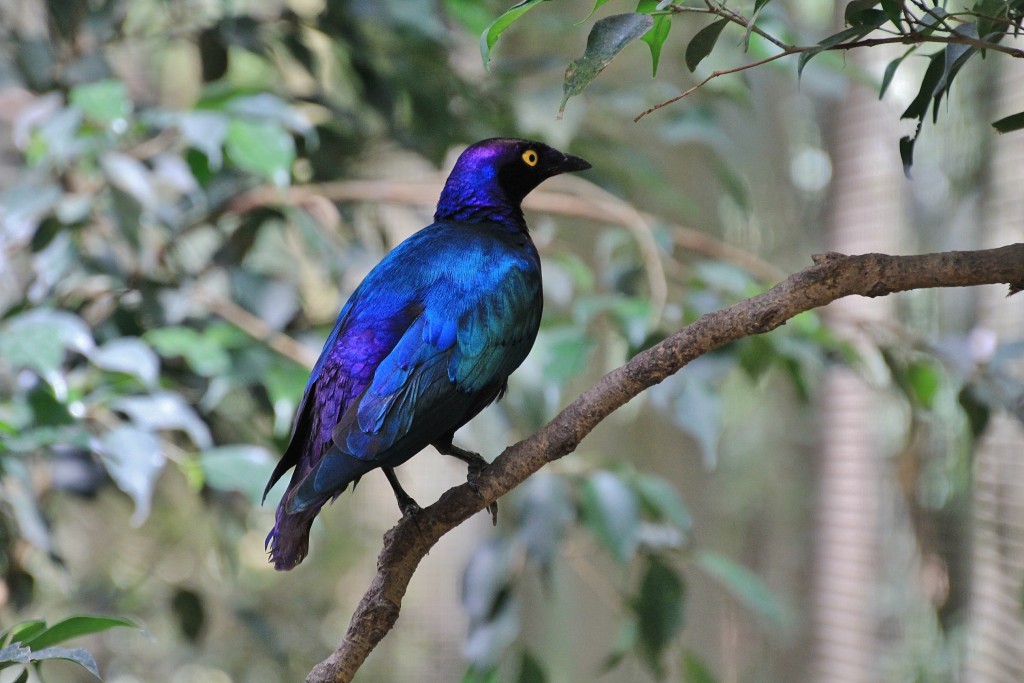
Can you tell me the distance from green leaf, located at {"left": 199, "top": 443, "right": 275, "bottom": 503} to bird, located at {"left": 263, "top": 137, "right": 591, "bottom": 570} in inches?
10.0

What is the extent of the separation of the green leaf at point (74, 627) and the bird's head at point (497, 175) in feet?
2.75

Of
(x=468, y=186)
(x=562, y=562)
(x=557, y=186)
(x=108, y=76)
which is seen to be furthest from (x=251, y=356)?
(x=562, y=562)

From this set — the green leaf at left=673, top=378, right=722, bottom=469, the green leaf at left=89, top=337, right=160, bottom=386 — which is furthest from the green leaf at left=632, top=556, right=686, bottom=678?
the green leaf at left=89, top=337, right=160, bottom=386

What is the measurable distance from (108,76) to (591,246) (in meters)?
1.41

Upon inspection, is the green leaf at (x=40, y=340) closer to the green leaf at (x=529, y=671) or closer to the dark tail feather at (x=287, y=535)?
the dark tail feather at (x=287, y=535)

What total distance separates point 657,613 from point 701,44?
3.70 feet

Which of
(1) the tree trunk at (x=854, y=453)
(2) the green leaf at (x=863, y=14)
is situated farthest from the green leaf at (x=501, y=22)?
(1) the tree trunk at (x=854, y=453)

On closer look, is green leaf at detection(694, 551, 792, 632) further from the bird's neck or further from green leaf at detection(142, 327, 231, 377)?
green leaf at detection(142, 327, 231, 377)

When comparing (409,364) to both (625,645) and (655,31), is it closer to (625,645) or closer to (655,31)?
(655,31)

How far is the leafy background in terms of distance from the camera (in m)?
1.57

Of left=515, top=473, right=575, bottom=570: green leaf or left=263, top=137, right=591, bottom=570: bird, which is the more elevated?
left=263, top=137, right=591, bottom=570: bird

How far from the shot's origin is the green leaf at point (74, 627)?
35.7 inches

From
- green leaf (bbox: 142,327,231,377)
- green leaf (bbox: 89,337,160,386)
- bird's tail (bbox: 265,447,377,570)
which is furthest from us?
green leaf (bbox: 142,327,231,377)

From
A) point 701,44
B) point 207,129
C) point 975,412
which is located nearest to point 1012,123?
point 701,44
